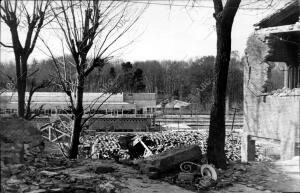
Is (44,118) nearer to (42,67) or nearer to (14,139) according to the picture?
(42,67)

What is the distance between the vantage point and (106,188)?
5527 mm

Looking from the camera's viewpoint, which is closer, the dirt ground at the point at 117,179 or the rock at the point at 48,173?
the dirt ground at the point at 117,179

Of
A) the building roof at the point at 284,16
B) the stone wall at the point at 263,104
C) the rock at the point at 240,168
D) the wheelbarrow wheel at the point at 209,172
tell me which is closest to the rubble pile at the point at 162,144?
the stone wall at the point at 263,104

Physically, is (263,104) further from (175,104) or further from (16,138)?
(175,104)

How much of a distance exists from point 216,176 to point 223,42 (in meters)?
2.35

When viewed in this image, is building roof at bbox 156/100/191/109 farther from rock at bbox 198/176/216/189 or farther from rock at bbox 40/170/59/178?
rock at bbox 40/170/59/178

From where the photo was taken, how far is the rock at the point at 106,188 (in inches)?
214

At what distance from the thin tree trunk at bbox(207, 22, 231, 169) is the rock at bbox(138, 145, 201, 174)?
0.37 m

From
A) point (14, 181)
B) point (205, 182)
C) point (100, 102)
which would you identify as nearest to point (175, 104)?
point (100, 102)

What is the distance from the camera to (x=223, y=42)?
759cm

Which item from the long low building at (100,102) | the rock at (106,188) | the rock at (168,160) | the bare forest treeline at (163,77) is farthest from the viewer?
the long low building at (100,102)

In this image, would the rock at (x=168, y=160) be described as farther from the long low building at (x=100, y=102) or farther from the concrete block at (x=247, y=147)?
the concrete block at (x=247, y=147)

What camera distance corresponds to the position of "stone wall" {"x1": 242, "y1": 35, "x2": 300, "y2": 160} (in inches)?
452

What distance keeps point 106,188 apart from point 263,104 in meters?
8.98
